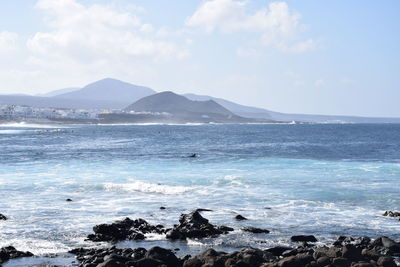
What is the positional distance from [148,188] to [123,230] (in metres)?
14.8

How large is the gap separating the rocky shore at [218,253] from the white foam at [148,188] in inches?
505

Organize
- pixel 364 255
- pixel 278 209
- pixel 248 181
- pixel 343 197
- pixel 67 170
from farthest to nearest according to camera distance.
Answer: pixel 67 170, pixel 248 181, pixel 343 197, pixel 278 209, pixel 364 255

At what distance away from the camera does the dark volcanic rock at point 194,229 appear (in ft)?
75.6

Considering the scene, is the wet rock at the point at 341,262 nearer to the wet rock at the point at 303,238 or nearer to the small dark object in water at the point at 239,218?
the wet rock at the point at 303,238

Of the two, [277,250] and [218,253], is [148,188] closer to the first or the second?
[277,250]

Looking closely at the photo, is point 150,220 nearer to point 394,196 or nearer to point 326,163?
point 394,196

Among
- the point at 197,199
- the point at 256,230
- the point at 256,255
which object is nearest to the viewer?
the point at 256,255

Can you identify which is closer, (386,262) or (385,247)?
(386,262)

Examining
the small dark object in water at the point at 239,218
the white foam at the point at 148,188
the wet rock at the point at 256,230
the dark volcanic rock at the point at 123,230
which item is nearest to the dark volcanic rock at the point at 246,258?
the dark volcanic rock at the point at 123,230

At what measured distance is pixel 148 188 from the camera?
3825 cm

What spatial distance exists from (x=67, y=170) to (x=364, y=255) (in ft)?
127

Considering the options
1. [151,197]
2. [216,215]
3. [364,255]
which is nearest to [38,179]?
[151,197]

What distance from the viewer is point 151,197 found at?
113ft

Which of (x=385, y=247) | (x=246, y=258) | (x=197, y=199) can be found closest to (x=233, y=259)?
(x=246, y=258)
